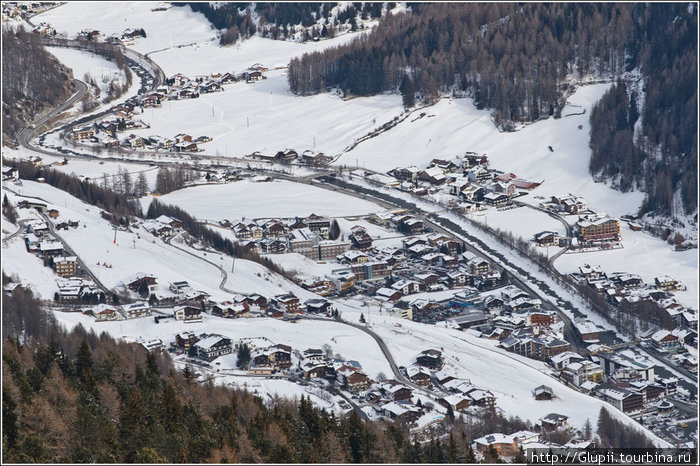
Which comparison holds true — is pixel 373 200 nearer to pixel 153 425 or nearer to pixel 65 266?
pixel 65 266

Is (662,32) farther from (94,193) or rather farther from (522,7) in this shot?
(94,193)

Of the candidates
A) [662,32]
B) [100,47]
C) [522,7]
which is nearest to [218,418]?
[662,32]

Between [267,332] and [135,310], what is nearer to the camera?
[267,332]

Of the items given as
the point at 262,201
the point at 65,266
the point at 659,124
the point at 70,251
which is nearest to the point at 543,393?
the point at 65,266

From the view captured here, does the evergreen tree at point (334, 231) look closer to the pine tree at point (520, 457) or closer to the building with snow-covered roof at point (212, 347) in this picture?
the building with snow-covered roof at point (212, 347)

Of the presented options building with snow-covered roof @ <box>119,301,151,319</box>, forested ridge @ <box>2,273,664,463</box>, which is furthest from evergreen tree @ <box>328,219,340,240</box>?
forested ridge @ <box>2,273,664,463</box>
